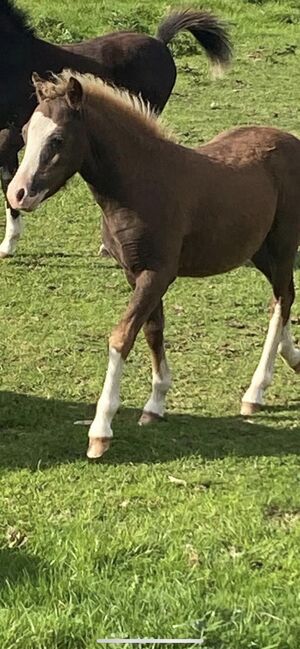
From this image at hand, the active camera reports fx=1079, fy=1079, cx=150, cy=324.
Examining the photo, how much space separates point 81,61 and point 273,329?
356cm

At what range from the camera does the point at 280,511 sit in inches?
172

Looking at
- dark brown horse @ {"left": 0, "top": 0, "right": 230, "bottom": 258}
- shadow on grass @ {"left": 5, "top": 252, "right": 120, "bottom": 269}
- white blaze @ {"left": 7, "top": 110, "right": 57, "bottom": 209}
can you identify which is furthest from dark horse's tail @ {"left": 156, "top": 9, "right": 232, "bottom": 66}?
white blaze @ {"left": 7, "top": 110, "right": 57, "bottom": 209}

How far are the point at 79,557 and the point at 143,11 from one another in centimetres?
1485

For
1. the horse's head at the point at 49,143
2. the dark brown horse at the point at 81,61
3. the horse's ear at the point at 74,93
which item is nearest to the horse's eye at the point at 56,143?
the horse's head at the point at 49,143

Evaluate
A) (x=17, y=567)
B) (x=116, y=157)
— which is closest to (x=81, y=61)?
(x=116, y=157)

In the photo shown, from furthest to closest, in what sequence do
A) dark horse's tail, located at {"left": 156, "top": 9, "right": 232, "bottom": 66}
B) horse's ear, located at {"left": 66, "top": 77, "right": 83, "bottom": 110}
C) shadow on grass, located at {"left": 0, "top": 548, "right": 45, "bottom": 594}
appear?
1. dark horse's tail, located at {"left": 156, "top": 9, "right": 232, "bottom": 66}
2. horse's ear, located at {"left": 66, "top": 77, "right": 83, "bottom": 110}
3. shadow on grass, located at {"left": 0, "top": 548, "right": 45, "bottom": 594}

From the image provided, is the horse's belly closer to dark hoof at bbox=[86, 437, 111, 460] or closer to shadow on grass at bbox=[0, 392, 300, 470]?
shadow on grass at bbox=[0, 392, 300, 470]

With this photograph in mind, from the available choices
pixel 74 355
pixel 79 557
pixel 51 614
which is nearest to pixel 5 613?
pixel 51 614

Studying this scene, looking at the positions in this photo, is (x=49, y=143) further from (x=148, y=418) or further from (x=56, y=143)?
(x=148, y=418)

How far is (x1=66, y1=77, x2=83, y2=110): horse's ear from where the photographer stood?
Answer: 4668 mm

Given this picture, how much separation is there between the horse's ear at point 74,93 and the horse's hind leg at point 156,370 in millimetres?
1153

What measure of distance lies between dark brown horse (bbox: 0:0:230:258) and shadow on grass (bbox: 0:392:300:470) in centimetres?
286

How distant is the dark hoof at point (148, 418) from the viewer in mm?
5398

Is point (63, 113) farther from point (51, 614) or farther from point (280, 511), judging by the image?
point (51, 614)
